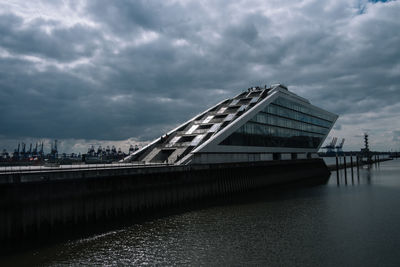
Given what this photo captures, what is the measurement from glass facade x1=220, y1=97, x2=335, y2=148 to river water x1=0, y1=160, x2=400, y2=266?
2599cm

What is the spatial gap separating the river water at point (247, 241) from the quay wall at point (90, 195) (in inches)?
121

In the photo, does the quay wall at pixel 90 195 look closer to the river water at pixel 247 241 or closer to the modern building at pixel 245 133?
the river water at pixel 247 241

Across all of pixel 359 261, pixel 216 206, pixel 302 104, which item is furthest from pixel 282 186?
pixel 359 261

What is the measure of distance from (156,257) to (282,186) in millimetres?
49856

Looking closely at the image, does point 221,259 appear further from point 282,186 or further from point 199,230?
point 282,186

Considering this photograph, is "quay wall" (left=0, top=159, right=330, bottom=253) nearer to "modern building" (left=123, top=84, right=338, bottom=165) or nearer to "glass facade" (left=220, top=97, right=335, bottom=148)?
"modern building" (left=123, top=84, right=338, bottom=165)

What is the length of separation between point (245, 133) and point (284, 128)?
74.3 feet

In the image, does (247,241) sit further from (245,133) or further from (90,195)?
(245,133)

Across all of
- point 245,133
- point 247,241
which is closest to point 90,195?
point 247,241

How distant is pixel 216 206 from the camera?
40.9 meters

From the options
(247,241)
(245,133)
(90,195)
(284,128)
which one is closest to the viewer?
(247,241)

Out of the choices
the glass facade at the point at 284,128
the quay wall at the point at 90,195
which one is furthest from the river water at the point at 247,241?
the glass facade at the point at 284,128

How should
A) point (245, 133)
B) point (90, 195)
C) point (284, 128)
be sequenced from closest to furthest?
point (90, 195)
point (245, 133)
point (284, 128)

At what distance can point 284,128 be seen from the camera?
8056 cm
